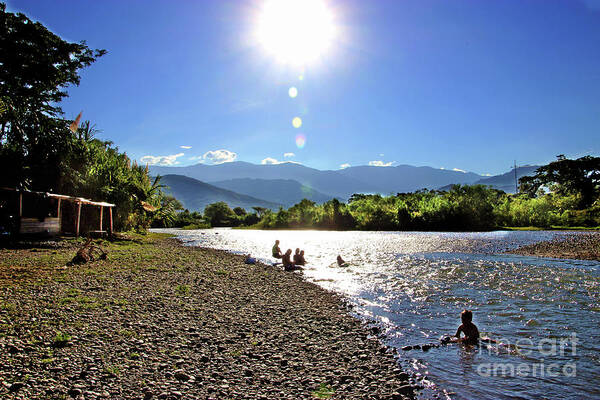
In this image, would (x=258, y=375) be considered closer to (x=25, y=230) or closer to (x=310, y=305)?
(x=310, y=305)

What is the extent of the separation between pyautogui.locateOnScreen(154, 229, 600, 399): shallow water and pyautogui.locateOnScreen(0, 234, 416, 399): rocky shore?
120cm

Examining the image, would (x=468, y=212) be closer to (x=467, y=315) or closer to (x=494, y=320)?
A: (x=494, y=320)

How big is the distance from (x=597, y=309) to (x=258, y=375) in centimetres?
1217

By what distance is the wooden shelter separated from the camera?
2252 centimetres

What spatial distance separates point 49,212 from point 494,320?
31799 millimetres

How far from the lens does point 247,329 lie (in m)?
8.64

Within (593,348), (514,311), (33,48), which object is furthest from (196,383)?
(33,48)

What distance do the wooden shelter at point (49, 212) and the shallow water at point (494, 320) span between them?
19298mm

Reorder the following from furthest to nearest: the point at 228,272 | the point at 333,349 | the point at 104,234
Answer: the point at 104,234 < the point at 228,272 < the point at 333,349

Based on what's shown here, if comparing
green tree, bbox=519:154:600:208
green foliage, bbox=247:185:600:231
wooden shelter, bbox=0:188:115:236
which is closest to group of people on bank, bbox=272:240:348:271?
wooden shelter, bbox=0:188:115:236

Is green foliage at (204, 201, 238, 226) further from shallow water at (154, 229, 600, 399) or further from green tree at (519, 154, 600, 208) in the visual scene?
shallow water at (154, 229, 600, 399)

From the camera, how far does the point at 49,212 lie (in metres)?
27.2

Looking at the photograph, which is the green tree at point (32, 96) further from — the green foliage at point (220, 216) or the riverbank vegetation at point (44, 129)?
the green foliage at point (220, 216)

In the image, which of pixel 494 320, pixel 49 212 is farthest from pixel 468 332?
pixel 49 212
